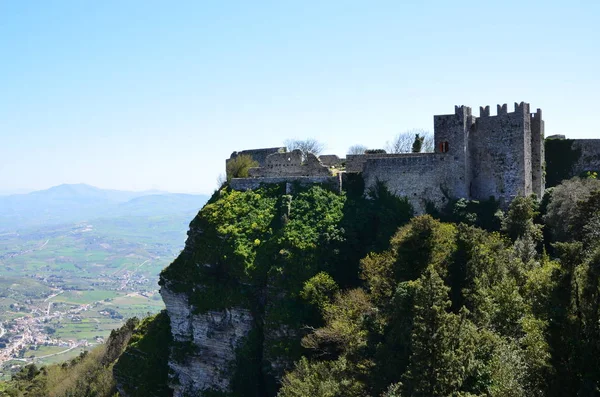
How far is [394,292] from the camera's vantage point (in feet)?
104

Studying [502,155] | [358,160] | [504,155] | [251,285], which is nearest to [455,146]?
[502,155]

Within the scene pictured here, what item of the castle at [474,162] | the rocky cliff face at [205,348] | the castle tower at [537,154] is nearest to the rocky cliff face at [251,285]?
the rocky cliff face at [205,348]

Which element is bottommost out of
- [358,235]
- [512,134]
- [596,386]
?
[596,386]

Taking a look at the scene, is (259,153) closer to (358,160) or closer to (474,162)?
(358,160)

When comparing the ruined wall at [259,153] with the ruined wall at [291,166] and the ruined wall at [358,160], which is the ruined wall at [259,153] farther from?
the ruined wall at [358,160]

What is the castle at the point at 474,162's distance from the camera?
139 feet

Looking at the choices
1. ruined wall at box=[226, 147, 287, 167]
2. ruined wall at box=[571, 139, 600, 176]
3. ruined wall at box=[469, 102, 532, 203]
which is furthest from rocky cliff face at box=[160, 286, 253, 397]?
ruined wall at box=[571, 139, 600, 176]

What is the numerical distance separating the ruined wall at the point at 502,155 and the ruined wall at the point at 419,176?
235 cm

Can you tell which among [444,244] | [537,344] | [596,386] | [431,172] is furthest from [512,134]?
[596,386]

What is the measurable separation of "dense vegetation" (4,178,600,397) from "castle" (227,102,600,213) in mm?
1326

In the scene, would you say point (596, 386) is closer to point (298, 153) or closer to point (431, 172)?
point (431, 172)

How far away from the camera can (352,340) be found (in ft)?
109

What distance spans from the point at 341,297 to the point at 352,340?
6444 mm

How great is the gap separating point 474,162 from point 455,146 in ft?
7.54
